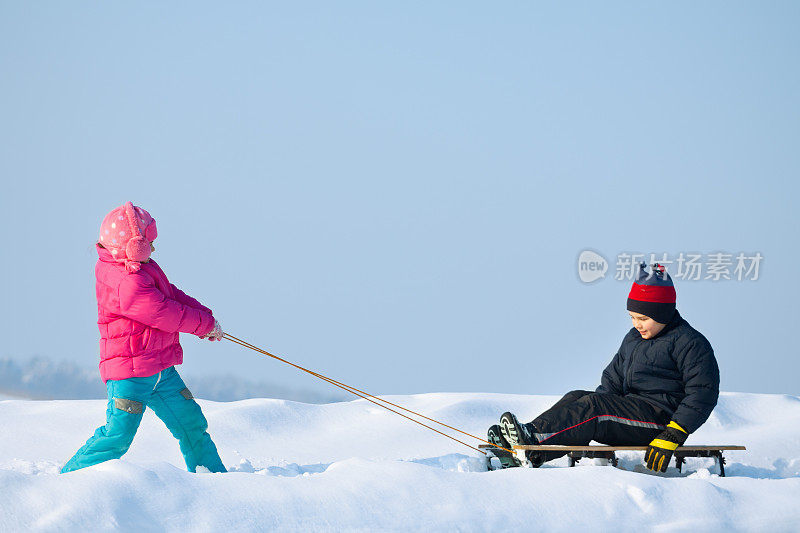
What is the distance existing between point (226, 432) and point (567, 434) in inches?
108

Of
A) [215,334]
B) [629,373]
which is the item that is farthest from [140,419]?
[629,373]

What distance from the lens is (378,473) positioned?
12.7ft

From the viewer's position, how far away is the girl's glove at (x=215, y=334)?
16.2 feet

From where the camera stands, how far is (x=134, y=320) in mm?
4680

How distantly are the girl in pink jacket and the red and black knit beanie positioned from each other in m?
2.58

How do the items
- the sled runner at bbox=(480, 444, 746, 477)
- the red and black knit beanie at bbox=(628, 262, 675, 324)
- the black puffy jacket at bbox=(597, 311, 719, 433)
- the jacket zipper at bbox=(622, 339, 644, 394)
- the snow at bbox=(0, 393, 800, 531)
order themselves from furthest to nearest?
1. the jacket zipper at bbox=(622, 339, 644, 394)
2. the red and black knit beanie at bbox=(628, 262, 675, 324)
3. the black puffy jacket at bbox=(597, 311, 719, 433)
4. the sled runner at bbox=(480, 444, 746, 477)
5. the snow at bbox=(0, 393, 800, 531)

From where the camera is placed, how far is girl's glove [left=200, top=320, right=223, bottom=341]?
4.93m

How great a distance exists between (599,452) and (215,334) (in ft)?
7.80

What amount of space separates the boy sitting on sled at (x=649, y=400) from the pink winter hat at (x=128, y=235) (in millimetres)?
2263

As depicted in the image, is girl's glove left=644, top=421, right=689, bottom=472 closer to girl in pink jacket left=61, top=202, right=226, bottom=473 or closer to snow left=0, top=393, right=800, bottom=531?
snow left=0, top=393, right=800, bottom=531

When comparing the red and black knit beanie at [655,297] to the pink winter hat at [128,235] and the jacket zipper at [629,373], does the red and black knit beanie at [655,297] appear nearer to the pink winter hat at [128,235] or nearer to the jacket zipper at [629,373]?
the jacket zipper at [629,373]

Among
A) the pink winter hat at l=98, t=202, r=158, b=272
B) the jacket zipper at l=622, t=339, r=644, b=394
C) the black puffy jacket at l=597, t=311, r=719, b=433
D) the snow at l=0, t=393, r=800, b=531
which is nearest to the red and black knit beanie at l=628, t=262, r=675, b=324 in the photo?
the black puffy jacket at l=597, t=311, r=719, b=433

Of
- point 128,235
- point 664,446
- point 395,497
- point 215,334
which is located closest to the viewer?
point 395,497

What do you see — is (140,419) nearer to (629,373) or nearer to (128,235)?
(128,235)
